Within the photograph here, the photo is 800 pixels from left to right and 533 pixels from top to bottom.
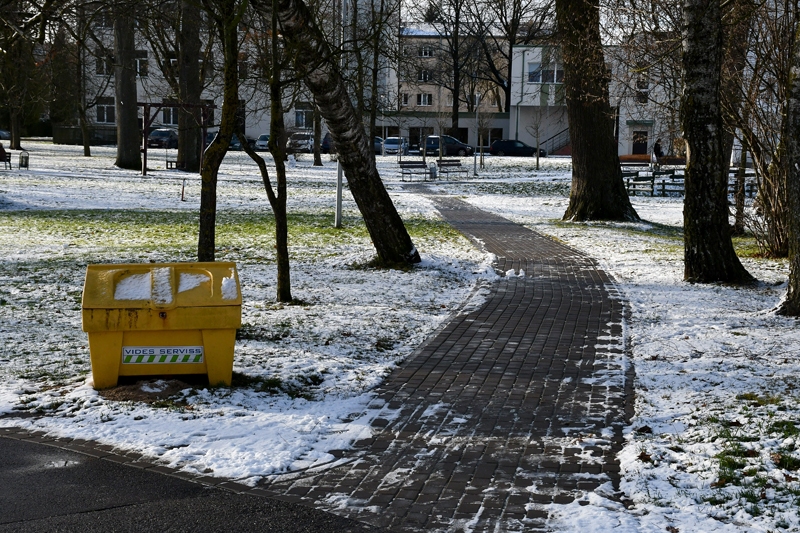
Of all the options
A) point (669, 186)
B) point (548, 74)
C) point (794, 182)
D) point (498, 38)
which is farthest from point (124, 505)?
point (498, 38)

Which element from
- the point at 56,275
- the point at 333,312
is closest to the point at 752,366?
the point at 333,312

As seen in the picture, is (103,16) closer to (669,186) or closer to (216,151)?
(216,151)

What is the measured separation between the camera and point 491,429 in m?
5.96

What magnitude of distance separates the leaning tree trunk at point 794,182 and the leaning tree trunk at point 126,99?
28.4 meters

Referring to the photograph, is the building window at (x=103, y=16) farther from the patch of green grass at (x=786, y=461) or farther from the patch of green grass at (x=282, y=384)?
the patch of green grass at (x=786, y=461)

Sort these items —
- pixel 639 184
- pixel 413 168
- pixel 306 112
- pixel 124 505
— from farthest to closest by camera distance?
1. pixel 306 112
2. pixel 413 168
3. pixel 639 184
4. pixel 124 505

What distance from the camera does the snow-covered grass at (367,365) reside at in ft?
16.6

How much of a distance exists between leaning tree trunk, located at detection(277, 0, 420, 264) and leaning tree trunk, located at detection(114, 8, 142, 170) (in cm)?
2348

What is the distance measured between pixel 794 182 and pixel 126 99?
106ft

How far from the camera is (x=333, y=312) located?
973cm

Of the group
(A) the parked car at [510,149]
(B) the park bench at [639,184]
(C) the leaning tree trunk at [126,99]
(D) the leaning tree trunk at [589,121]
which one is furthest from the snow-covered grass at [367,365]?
(A) the parked car at [510,149]

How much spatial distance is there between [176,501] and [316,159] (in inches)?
1681

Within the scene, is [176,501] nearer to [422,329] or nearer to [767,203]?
[422,329]

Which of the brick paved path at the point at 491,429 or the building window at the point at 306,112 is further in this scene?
the building window at the point at 306,112
